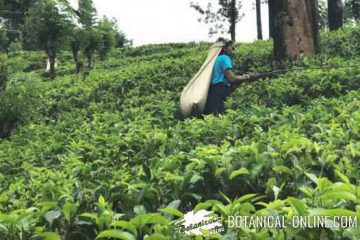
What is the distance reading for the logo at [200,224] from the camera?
194 cm

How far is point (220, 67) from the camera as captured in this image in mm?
6969

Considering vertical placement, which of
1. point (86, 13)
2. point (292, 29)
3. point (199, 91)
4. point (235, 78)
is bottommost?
point (199, 91)

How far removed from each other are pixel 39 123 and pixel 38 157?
303cm

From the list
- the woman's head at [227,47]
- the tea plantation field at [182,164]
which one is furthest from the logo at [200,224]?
the woman's head at [227,47]

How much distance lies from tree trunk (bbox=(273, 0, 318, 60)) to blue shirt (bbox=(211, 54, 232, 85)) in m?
1.92

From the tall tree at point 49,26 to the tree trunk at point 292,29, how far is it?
8042 millimetres

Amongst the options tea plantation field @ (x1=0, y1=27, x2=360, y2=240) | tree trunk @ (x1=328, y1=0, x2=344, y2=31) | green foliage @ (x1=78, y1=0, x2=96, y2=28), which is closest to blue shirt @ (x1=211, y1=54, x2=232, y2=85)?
tea plantation field @ (x1=0, y1=27, x2=360, y2=240)

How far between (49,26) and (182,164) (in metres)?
12.5

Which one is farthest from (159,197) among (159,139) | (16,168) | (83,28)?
(83,28)

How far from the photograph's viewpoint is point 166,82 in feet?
32.4

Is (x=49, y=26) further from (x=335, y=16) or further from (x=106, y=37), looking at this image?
(x=335, y=16)

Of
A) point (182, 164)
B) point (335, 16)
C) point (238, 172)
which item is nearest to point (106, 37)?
point (335, 16)

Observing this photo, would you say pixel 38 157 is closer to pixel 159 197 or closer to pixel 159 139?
pixel 159 139

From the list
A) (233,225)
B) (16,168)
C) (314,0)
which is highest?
(314,0)
